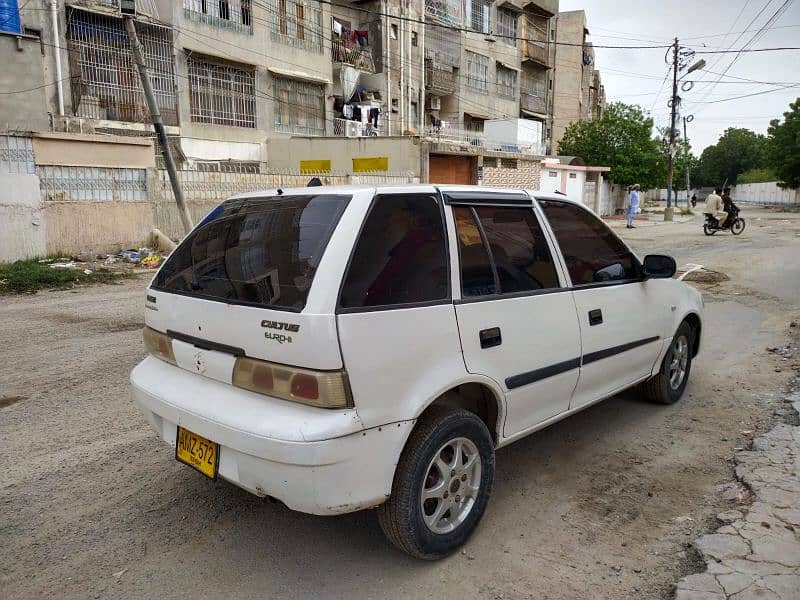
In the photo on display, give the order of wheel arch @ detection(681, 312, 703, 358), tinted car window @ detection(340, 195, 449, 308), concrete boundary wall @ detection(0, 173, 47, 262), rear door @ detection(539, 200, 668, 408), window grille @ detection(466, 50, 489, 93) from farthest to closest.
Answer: window grille @ detection(466, 50, 489, 93) → concrete boundary wall @ detection(0, 173, 47, 262) → wheel arch @ detection(681, 312, 703, 358) → rear door @ detection(539, 200, 668, 408) → tinted car window @ detection(340, 195, 449, 308)

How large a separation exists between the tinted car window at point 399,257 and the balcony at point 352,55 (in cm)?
2758

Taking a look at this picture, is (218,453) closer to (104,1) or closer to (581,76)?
(104,1)

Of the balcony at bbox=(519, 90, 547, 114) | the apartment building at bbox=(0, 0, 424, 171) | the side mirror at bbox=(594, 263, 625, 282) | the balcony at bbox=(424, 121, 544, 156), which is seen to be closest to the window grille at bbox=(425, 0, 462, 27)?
the apartment building at bbox=(0, 0, 424, 171)

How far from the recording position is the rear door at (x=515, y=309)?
289cm

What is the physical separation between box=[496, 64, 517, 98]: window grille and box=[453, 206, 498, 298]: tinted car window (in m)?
39.9

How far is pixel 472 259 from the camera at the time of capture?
2.97m

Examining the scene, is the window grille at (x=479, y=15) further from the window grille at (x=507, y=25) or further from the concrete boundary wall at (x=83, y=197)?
the concrete boundary wall at (x=83, y=197)

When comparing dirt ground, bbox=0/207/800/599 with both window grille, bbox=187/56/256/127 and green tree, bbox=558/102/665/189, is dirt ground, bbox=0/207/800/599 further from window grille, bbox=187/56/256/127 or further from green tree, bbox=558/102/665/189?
green tree, bbox=558/102/665/189

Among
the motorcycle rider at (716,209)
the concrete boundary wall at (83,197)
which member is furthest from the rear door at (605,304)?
the motorcycle rider at (716,209)

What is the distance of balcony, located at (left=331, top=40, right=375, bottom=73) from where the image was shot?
28.2m

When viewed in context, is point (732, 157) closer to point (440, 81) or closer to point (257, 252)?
point (440, 81)

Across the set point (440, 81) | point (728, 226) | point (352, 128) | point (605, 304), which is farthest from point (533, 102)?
point (605, 304)

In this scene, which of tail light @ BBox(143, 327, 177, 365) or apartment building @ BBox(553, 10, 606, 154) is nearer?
tail light @ BBox(143, 327, 177, 365)

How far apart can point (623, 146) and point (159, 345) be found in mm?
36542
